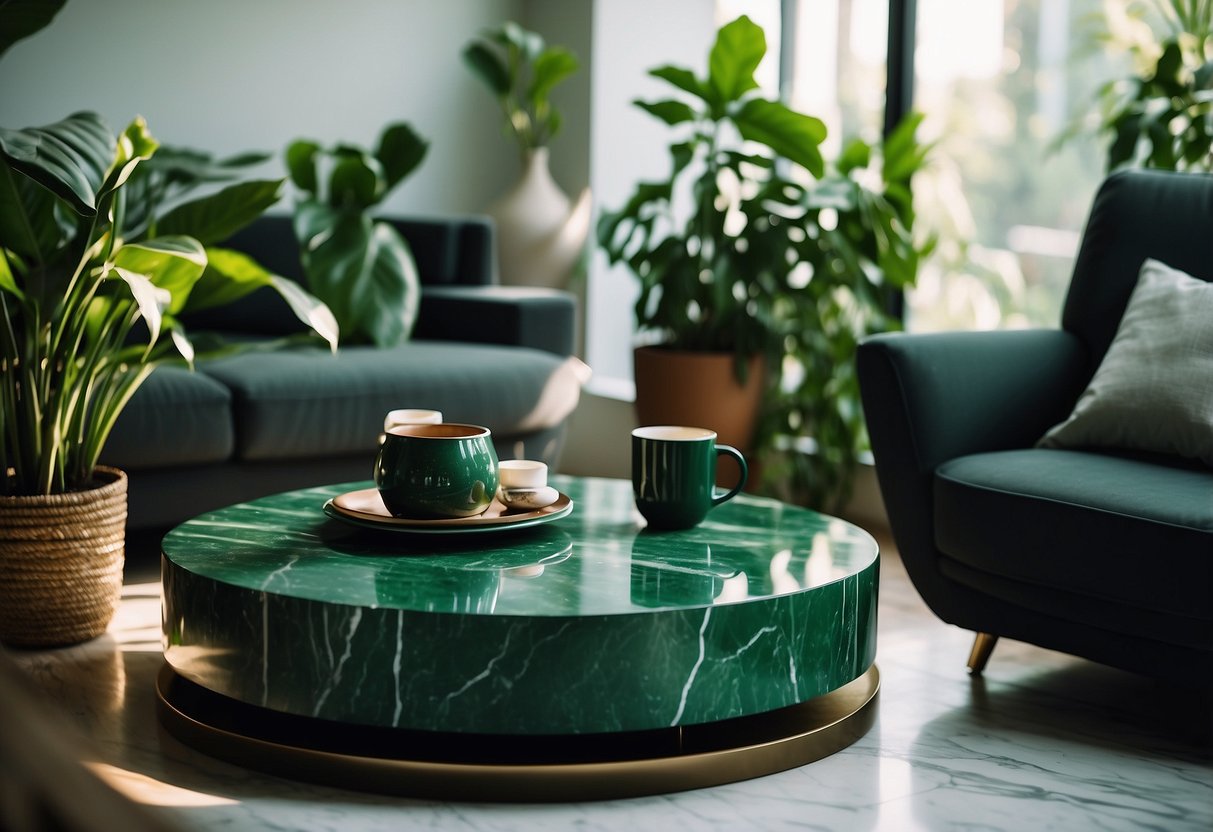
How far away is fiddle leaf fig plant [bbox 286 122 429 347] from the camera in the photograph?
316cm

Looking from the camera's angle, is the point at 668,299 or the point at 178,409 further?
the point at 668,299

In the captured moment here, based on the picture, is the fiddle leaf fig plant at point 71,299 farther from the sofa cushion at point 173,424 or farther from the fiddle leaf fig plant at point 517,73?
the fiddle leaf fig plant at point 517,73

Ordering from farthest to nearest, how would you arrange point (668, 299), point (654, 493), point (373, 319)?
1. point (668, 299)
2. point (373, 319)
3. point (654, 493)

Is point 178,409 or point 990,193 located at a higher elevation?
point 990,193

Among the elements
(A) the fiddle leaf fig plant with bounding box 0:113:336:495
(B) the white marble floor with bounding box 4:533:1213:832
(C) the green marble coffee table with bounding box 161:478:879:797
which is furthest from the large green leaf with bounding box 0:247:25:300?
(B) the white marble floor with bounding box 4:533:1213:832

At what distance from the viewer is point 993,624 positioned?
2.13m

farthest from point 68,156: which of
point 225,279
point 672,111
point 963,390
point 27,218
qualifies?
point 672,111

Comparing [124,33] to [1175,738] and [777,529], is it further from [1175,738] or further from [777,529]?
[1175,738]

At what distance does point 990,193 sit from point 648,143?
1200 millimetres

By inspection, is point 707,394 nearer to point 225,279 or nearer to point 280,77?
point 225,279

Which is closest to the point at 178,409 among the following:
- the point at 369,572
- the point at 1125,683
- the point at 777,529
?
the point at 369,572

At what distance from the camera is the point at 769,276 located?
3400 millimetres

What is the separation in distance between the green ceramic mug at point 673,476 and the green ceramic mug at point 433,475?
232 mm

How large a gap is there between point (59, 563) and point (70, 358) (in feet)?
1.14
